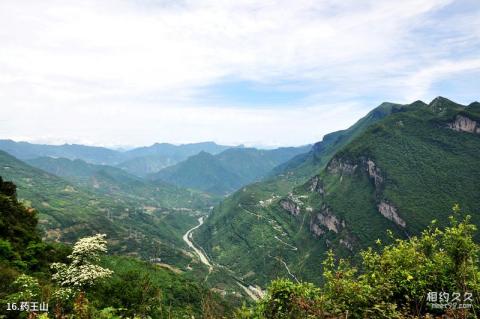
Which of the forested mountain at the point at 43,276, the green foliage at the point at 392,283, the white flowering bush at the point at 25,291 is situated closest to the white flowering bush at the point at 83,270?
the forested mountain at the point at 43,276

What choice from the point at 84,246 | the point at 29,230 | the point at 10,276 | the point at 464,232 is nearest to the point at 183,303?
the point at 29,230

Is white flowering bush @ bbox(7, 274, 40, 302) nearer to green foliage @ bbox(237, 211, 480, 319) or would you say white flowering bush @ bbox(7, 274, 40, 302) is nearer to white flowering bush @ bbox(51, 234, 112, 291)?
white flowering bush @ bbox(51, 234, 112, 291)

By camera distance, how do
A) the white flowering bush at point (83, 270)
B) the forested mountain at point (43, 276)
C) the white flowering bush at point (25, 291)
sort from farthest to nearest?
the white flowering bush at point (83, 270) → the forested mountain at point (43, 276) → the white flowering bush at point (25, 291)

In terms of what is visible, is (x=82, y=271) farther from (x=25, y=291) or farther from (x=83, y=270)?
(x=25, y=291)

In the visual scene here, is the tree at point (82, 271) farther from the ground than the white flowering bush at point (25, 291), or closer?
closer

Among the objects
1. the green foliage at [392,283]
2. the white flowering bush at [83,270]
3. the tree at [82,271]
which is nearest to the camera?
the green foliage at [392,283]

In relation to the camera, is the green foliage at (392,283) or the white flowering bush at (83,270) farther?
the white flowering bush at (83,270)

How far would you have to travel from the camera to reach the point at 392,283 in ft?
72.3

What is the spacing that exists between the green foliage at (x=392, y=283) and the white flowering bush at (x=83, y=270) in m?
21.1

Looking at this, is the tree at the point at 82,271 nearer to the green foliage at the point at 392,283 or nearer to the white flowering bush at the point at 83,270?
the white flowering bush at the point at 83,270

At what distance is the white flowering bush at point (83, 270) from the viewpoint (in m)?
34.6

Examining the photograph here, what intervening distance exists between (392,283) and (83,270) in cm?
3089

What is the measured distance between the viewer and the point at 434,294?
20188 mm

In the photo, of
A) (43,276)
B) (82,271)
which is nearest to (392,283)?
(82,271)
